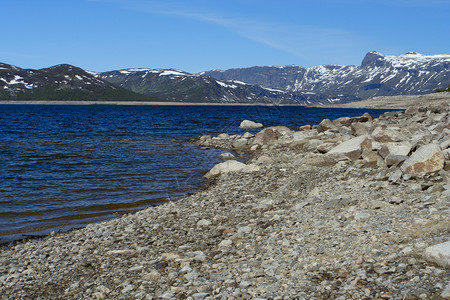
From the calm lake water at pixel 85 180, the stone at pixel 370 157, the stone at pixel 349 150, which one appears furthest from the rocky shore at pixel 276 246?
the stone at pixel 349 150

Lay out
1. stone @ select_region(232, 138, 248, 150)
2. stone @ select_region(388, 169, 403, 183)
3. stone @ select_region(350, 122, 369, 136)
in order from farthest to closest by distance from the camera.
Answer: stone @ select_region(232, 138, 248, 150) < stone @ select_region(350, 122, 369, 136) < stone @ select_region(388, 169, 403, 183)

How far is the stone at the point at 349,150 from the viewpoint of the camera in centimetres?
1900

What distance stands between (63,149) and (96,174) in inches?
553

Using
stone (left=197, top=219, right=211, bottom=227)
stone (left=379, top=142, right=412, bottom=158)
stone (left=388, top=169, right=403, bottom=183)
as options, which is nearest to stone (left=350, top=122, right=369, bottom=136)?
stone (left=379, top=142, right=412, bottom=158)

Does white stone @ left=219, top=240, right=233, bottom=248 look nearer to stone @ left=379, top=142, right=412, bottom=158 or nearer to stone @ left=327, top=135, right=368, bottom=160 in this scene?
stone @ left=379, top=142, right=412, bottom=158

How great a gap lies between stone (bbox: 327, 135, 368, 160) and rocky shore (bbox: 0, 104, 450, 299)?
7.87ft

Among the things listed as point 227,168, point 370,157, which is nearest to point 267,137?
point 227,168

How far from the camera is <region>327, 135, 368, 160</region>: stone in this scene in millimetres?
19000

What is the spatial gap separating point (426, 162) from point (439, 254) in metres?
7.11

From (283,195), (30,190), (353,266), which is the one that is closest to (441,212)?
(353,266)

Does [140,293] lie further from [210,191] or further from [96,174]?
[96,174]

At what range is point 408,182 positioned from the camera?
12734 mm

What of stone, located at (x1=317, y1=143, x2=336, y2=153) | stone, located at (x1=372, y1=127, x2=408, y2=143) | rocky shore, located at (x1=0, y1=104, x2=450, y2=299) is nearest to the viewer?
rocky shore, located at (x1=0, y1=104, x2=450, y2=299)

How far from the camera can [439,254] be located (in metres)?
7.03
